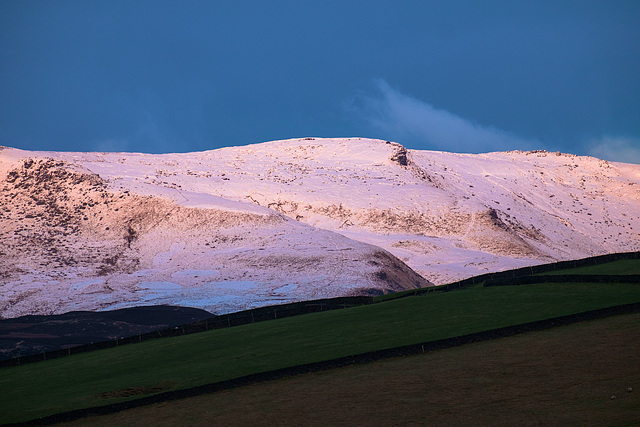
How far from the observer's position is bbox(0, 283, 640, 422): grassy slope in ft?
78.0

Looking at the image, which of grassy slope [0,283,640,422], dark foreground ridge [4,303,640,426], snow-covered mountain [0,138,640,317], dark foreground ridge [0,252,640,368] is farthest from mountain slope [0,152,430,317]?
dark foreground ridge [4,303,640,426]

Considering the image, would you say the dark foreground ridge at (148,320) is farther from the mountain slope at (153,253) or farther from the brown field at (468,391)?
the brown field at (468,391)

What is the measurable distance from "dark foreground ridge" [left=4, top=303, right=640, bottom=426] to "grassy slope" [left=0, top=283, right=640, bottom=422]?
0.98 m

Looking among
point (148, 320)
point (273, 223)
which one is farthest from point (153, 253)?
point (148, 320)

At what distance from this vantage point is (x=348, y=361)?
22.3m

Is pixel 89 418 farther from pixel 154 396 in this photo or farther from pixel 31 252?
pixel 31 252

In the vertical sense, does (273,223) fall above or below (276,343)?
above

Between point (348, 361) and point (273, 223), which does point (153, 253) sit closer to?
point (273, 223)

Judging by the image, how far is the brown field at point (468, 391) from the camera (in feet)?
48.8

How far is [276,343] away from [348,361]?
5.82 metres

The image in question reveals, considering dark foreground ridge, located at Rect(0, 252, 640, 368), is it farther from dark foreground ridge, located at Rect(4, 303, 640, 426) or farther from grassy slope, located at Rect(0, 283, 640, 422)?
dark foreground ridge, located at Rect(4, 303, 640, 426)

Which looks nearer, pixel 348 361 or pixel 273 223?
pixel 348 361

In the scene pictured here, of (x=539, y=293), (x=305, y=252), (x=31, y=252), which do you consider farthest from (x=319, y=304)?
(x=31, y=252)

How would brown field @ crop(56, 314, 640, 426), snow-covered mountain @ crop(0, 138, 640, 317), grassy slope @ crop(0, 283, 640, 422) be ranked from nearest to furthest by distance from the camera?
1. brown field @ crop(56, 314, 640, 426)
2. grassy slope @ crop(0, 283, 640, 422)
3. snow-covered mountain @ crop(0, 138, 640, 317)
